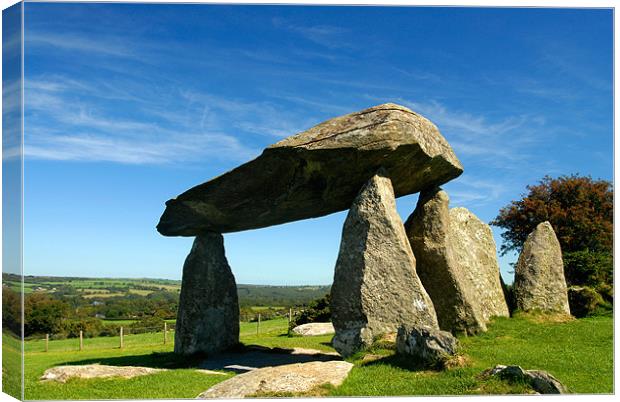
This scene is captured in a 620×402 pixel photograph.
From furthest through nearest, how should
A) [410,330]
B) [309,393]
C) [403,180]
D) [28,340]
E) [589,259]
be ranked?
[28,340]
[589,259]
[403,180]
[410,330]
[309,393]

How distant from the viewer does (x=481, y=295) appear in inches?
761

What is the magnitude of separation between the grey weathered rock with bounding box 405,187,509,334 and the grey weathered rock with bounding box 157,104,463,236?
1089mm

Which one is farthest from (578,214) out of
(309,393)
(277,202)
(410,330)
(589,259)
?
(309,393)

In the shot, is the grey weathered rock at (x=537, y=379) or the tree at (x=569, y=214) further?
the tree at (x=569, y=214)

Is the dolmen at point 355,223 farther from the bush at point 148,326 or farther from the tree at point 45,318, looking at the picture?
the bush at point 148,326

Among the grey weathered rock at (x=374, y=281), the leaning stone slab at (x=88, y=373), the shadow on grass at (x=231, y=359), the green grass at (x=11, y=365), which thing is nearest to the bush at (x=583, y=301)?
the grey weathered rock at (x=374, y=281)

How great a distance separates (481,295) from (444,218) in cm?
296

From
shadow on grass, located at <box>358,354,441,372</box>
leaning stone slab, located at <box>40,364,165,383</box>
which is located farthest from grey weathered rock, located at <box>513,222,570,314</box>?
leaning stone slab, located at <box>40,364,165,383</box>

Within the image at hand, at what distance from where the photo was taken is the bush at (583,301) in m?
20.2

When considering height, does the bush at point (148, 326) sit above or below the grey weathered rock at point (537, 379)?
below

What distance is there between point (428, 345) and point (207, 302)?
10.5 m

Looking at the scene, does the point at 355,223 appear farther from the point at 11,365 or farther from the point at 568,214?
the point at 568,214

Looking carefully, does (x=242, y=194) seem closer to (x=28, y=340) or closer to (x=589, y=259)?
(x=589, y=259)

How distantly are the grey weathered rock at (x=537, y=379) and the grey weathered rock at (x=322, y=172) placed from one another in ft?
23.0
